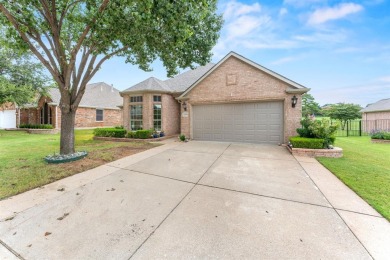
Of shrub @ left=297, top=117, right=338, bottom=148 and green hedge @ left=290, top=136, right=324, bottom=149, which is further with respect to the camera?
shrub @ left=297, top=117, right=338, bottom=148

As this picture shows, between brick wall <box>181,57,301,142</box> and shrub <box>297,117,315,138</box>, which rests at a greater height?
brick wall <box>181,57,301,142</box>

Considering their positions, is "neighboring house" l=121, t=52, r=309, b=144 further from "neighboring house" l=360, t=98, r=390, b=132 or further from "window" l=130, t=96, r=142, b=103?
"neighboring house" l=360, t=98, r=390, b=132

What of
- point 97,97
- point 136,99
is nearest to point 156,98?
point 136,99

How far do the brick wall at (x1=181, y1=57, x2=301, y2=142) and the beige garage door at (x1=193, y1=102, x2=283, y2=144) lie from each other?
400mm

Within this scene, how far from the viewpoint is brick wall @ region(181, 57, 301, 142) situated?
902 centimetres

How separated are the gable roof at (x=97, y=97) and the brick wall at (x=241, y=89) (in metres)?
13.4

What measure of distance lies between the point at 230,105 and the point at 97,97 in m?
20.0

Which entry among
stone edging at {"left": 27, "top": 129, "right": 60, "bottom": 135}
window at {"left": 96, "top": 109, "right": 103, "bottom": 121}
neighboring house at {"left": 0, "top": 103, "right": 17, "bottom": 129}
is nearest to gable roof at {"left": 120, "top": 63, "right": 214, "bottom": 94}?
stone edging at {"left": 27, "top": 129, "right": 60, "bottom": 135}

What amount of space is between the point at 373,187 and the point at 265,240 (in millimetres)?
3559

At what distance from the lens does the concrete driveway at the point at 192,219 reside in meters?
2.06

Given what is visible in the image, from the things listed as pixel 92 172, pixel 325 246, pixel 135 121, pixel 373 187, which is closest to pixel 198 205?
pixel 325 246

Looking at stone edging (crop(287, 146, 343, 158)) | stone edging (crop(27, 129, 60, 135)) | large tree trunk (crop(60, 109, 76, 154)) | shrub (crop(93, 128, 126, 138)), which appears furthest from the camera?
stone edging (crop(27, 129, 60, 135))

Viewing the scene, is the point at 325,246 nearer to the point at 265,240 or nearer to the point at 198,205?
A: the point at 265,240

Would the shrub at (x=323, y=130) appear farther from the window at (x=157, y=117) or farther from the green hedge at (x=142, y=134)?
the window at (x=157, y=117)
